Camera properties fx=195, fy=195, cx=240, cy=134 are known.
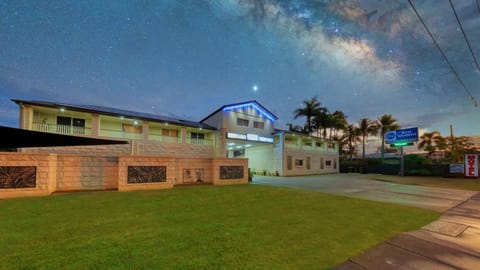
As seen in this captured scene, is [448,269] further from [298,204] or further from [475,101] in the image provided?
[475,101]

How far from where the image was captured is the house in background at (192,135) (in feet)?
55.8

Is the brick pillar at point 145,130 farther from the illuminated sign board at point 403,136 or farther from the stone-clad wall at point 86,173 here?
the illuminated sign board at point 403,136

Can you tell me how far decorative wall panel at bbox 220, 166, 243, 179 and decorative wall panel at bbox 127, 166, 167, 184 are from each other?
4501mm

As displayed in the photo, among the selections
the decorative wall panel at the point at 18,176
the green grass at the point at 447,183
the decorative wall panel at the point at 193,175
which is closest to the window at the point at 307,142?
the green grass at the point at 447,183

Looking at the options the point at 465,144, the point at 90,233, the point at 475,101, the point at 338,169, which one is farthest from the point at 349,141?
the point at 90,233

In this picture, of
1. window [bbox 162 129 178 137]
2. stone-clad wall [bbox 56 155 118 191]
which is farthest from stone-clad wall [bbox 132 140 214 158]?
stone-clad wall [bbox 56 155 118 191]

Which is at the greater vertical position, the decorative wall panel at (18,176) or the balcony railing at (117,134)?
the balcony railing at (117,134)

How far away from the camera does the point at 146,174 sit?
1220cm

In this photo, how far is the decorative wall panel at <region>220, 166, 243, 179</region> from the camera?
51.1 ft

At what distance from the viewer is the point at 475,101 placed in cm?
1603

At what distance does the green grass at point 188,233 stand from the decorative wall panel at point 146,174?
360 cm

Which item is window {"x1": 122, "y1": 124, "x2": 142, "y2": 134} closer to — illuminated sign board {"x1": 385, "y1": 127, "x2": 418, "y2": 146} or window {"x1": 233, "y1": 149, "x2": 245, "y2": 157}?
window {"x1": 233, "y1": 149, "x2": 245, "y2": 157}

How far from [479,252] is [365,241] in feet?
7.32

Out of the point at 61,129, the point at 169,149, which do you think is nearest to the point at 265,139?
the point at 169,149
